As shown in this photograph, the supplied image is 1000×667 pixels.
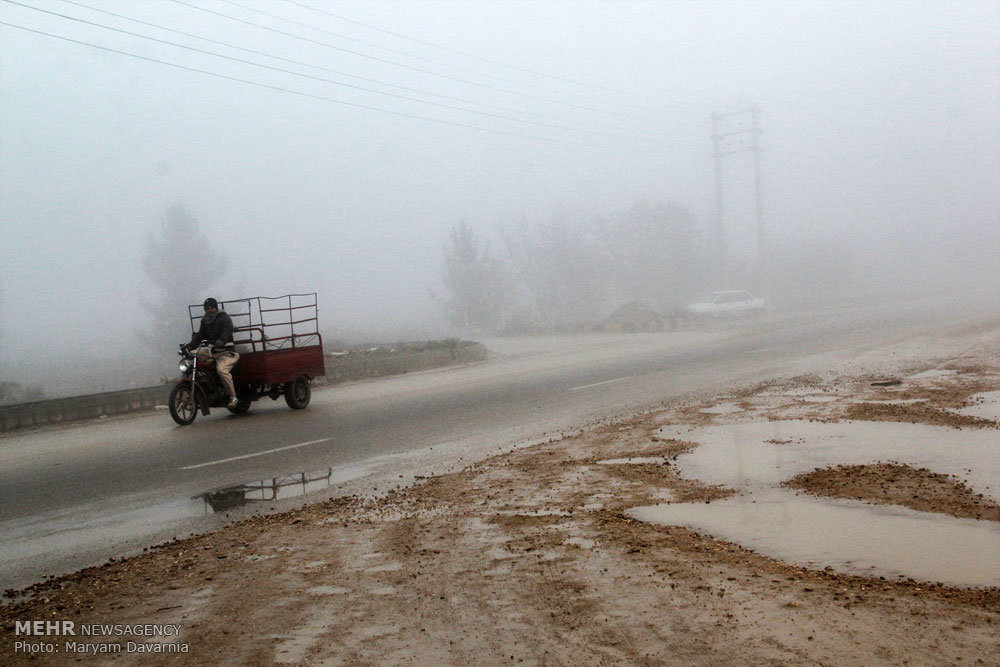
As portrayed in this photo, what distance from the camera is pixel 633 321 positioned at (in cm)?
4334

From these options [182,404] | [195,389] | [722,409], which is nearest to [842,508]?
[722,409]

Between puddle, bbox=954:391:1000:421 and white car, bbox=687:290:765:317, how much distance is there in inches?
1282

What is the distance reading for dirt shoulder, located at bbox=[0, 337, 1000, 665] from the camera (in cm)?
391

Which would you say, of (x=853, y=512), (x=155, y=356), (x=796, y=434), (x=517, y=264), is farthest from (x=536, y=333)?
(x=853, y=512)

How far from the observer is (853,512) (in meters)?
6.14

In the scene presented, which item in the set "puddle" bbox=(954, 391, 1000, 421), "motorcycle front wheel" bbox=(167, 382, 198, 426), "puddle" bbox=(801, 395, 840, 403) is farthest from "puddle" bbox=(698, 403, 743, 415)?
"motorcycle front wheel" bbox=(167, 382, 198, 426)

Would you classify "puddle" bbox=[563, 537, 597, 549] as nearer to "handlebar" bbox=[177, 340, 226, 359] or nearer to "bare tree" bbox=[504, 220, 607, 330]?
"handlebar" bbox=[177, 340, 226, 359]

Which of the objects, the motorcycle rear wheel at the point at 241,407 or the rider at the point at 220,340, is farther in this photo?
the motorcycle rear wheel at the point at 241,407

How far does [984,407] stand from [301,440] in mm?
9060

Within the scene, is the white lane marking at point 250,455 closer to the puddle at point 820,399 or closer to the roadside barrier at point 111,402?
the puddle at point 820,399

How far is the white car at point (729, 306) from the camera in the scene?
4419 cm

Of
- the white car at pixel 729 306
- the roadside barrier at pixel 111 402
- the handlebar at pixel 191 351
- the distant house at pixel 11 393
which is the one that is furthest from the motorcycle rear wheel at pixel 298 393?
the white car at pixel 729 306

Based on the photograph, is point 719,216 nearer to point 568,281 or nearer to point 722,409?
point 568,281

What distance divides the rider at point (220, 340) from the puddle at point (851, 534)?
9542mm
